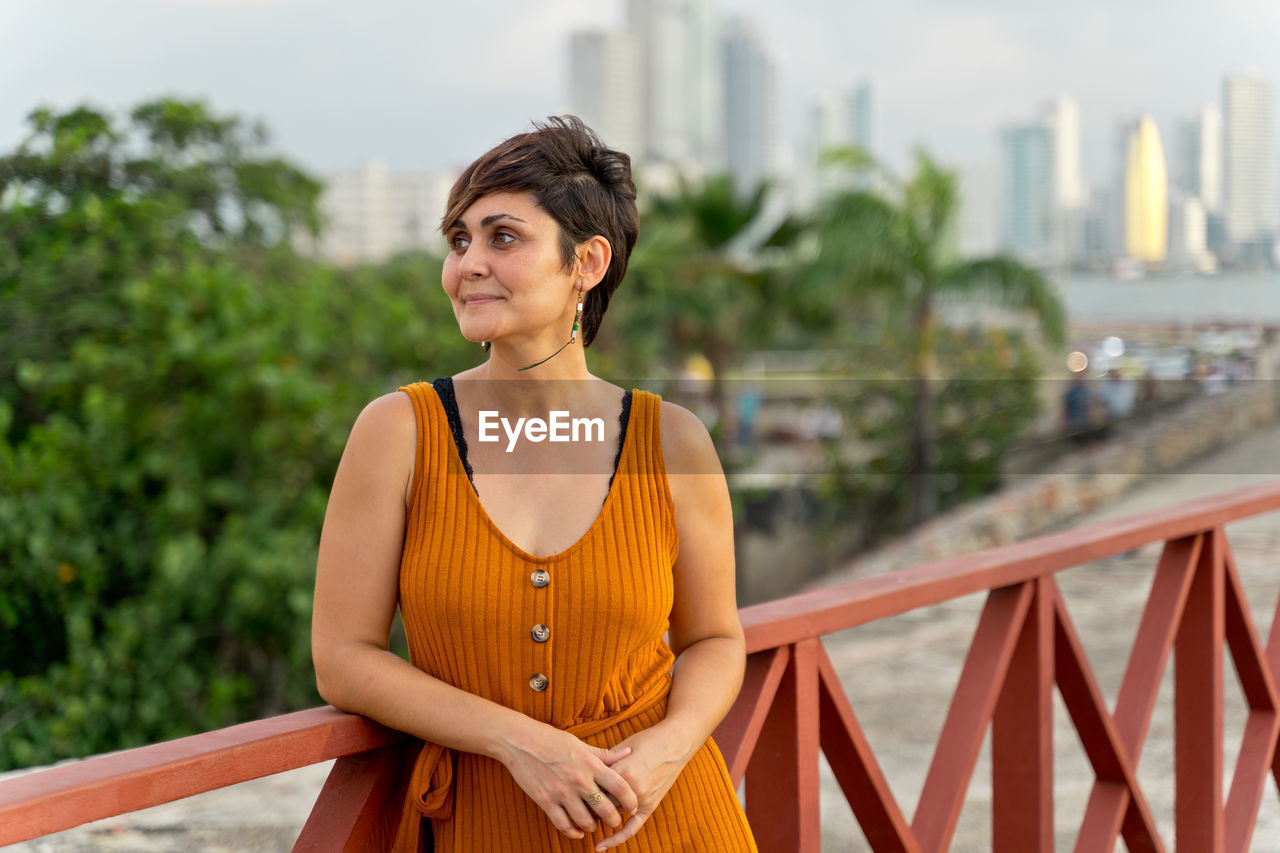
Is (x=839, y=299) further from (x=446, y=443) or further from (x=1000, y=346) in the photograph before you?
(x=446, y=443)

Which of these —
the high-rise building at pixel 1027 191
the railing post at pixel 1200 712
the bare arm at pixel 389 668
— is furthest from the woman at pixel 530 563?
the high-rise building at pixel 1027 191

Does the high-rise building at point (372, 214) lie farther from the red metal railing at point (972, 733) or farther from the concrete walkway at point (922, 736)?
the red metal railing at point (972, 733)

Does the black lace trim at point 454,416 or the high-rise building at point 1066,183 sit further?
the high-rise building at point 1066,183

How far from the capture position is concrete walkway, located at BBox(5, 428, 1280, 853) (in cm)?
262

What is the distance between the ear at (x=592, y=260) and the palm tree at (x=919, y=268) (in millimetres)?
8490

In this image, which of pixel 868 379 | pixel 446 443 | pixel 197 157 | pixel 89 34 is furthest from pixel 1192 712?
pixel 868 379

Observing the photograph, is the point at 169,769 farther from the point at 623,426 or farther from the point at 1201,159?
the point at 1201,159

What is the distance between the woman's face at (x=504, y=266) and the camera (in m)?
1.05

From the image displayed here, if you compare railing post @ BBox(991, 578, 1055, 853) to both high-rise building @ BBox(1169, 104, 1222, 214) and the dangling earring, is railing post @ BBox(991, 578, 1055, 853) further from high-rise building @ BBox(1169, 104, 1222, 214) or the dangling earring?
high-rise building @ BBox(1169, 104, 1222, 214)

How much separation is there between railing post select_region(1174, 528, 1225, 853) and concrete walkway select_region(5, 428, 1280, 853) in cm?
39

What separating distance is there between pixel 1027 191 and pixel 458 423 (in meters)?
8.58

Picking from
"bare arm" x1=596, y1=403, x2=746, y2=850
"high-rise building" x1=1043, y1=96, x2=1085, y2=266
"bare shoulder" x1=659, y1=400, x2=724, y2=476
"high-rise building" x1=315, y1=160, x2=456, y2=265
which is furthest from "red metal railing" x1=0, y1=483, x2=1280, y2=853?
"high-rise building" x1=1043, y1=96, x2=1085, y2=266

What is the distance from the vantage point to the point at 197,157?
4832mm

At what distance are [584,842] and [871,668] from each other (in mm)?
3725
